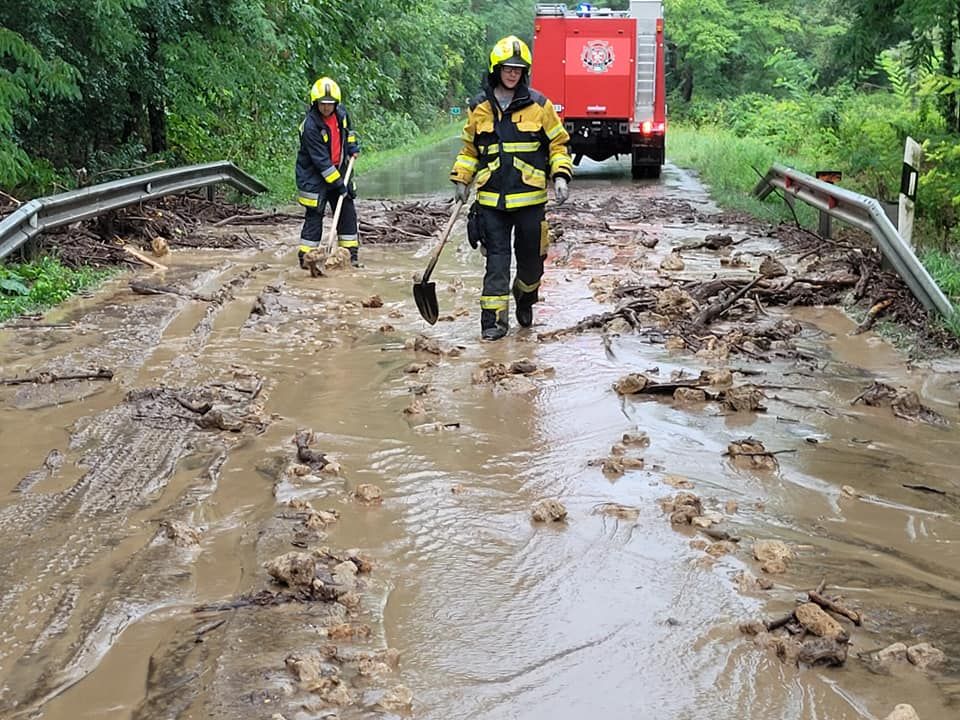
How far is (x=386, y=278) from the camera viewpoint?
10.0 meters

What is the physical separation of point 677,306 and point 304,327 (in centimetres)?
269

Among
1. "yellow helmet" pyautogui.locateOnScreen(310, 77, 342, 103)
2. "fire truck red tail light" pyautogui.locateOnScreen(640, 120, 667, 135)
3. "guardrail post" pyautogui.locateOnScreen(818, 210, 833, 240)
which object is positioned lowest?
"guardrail post" pyautogui.locateOnScreen(818, 210, 833, 240)

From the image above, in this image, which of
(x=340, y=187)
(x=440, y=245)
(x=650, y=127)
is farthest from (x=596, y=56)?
(x=440, y=245)

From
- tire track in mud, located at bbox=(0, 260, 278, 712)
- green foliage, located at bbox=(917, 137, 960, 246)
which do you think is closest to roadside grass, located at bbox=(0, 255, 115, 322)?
tire track in mud, located at bbox=(0, 260, 278, 712)

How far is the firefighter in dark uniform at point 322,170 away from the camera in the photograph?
1082 cm

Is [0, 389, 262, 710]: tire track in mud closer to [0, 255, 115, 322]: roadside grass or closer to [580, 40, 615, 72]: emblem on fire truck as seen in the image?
[0, 255, 115, 322]: roadside grass

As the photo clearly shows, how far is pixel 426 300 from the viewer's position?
7.48 m

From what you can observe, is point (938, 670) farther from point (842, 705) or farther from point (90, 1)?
point (90, 1)

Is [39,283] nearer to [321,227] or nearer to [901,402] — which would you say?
[321,227]

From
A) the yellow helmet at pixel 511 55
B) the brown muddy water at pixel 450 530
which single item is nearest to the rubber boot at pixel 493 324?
the brown muddy water at pixel 450 530

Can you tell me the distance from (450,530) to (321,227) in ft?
23.1

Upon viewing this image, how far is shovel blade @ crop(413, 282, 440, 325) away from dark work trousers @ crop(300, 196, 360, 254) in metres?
3.38

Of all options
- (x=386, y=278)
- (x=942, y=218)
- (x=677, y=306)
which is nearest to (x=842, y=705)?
(x=677, y=306)

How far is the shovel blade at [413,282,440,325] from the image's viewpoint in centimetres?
743
